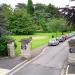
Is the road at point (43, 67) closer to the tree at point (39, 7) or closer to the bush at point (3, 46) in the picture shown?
the bush at point (3, 46)

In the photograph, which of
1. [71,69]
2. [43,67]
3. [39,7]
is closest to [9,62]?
[43,67]

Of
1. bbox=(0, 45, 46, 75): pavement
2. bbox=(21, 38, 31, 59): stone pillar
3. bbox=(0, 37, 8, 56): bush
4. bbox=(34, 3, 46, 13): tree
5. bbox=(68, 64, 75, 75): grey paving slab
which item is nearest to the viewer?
bbox=(68, 64, 75, 75): grey paving slab

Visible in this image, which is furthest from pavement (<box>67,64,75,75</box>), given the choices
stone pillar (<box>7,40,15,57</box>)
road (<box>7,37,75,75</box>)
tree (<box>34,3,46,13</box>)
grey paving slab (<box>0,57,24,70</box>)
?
tree (<box>34,3,46,13</box>)

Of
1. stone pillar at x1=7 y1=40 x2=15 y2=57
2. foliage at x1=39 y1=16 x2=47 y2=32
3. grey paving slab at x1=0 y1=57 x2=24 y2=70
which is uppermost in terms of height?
stone pillar at x1=7 y1=40 x2=15 y2=57

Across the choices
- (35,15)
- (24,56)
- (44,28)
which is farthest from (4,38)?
(35,15)

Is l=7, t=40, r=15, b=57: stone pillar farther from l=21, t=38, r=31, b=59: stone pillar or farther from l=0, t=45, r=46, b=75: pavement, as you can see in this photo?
l=21, t=38, r=31, b=59: stone pillar

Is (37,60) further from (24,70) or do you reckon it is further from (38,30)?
(38,30)

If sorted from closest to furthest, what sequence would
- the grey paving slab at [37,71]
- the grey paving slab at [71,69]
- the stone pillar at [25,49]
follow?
1. the grey paving slab at [71,69]
2. the grey paving slab at [37,71]
3. the stone pillar at [25,49]

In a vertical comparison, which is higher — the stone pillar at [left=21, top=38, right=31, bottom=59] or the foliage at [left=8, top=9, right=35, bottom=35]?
the stone pillar at [left=21, top=38, right=31, bottom=59]

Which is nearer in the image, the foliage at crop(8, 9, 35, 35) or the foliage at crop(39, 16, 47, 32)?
the foliage at crop(8, 9, 35, 35)

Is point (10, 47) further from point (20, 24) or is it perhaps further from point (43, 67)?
point (20, 24)

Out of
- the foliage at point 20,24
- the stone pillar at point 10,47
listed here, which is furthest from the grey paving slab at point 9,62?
the foliage at point 20,24

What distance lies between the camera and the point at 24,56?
3388cm

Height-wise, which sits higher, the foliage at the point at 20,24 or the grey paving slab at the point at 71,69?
the grey paving slab at the point at 71,69
